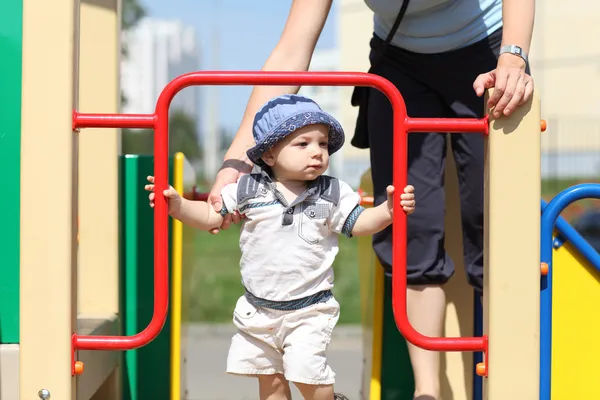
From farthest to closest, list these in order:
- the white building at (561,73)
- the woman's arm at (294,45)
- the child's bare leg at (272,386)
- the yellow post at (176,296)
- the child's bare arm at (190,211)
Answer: the white building at (561,73) → the yellow post at (176,296) → the woman's arm at (294,45) → the child's bare leg at (272,386) → the child's bare arm at (190,211)

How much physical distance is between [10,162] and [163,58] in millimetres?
23559

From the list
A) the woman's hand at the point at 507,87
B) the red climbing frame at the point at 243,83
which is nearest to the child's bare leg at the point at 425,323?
the red climbing frame at the point at 243,83

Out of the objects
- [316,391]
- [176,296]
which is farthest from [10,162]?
[316,391]

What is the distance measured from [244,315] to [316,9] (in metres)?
0.87

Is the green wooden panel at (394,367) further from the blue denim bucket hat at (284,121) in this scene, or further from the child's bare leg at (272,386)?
the blue denim bucket hat at (284,121)

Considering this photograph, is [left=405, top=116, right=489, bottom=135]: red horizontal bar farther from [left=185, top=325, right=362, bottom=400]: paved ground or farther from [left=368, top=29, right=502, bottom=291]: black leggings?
[left=185, top=325, right=362, bottom=400]: paved ground

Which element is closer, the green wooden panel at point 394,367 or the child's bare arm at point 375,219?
the child's bare arm at point 375,219

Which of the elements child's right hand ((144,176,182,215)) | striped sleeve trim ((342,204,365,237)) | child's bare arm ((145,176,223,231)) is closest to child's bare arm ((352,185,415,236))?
striped sleeve trim ((342,204,365,237))

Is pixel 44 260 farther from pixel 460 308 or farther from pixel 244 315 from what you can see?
pixel 460 308

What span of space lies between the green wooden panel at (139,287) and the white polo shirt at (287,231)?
770mm

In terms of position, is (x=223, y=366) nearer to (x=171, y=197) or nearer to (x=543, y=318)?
(x=543, y=318)

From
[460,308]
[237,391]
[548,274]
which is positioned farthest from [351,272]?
[548,274]

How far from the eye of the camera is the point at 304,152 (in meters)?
2.16

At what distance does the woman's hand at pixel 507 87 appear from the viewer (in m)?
1.90
